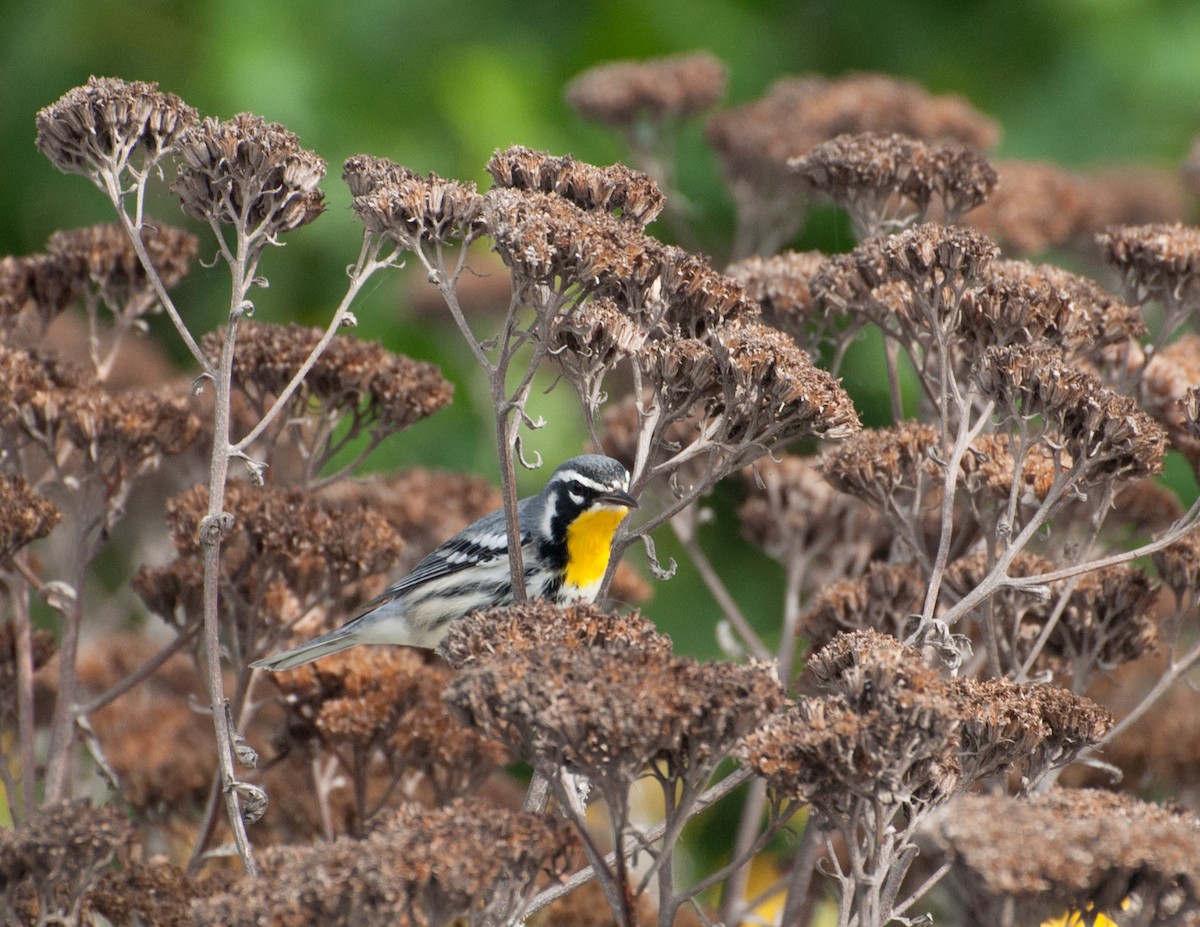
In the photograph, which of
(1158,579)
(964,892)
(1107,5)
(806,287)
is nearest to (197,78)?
(1107,5)

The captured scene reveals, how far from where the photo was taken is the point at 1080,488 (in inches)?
118

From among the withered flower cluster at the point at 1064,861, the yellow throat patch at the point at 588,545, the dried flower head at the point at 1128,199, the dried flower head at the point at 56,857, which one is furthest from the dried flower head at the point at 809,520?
the dried flower head at the point at 56,857

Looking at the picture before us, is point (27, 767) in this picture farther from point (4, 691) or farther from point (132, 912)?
point (132, 912)

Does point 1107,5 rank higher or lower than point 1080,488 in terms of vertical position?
higher

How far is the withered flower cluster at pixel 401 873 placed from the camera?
2072mm

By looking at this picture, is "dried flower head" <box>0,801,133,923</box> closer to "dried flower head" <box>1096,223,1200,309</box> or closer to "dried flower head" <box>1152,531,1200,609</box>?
"dried flower head" <box>1152,531,1200,609</box>

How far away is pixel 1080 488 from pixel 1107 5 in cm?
577

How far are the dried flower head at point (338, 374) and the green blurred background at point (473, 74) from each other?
11.1 feet

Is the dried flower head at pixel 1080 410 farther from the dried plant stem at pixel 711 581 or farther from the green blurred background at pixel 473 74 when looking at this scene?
the green blurred background at pixel 473 74

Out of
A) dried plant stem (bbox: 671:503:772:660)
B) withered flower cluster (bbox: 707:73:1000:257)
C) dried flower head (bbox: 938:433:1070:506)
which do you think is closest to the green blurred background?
withered flower cluster (bbox: 707:73:1000:257)

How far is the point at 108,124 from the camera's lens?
2.91 m

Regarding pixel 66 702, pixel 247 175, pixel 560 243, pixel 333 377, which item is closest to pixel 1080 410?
pixel 560 243

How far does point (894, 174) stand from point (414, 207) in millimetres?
1435

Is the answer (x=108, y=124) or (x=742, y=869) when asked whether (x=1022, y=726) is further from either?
(x=108, y=124)
